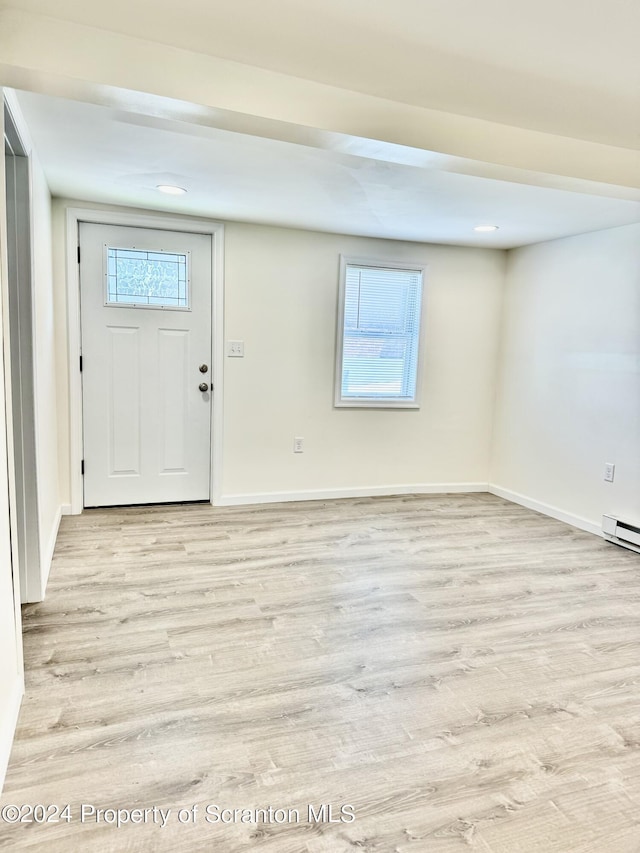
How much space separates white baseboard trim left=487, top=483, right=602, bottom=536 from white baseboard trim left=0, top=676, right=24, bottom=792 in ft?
11.7

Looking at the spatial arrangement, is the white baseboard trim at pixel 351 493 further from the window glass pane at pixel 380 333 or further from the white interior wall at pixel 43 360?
the white interior wall at pixel 43 360

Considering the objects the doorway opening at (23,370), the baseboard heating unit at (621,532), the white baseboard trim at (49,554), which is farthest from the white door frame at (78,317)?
the baseboard heating unit at (621,532)

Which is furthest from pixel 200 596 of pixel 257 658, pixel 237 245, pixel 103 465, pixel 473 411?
pixel 473 411

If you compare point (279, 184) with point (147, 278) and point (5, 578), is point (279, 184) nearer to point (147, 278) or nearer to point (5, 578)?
point (147, 278)

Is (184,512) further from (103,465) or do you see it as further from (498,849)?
(498,849)

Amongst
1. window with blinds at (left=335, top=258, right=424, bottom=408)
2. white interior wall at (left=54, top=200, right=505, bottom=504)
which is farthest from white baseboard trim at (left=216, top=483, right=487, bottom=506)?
window with blinds at (left=335, top=258, right=424, bottom=408)

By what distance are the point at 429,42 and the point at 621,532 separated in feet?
10.5

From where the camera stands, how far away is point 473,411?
466 cm

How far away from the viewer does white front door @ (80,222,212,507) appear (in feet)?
11.8

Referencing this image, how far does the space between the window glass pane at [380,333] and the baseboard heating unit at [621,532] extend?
1.75m

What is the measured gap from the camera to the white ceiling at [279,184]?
2129 millimetres

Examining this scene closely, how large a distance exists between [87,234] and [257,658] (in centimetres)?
298

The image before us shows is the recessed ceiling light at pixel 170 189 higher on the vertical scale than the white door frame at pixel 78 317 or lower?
higher

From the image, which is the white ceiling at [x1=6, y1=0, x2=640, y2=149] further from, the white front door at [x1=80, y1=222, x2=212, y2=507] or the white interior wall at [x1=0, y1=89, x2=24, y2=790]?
the white front door at [x1=80, y1=222, x2=212, y2=507]
